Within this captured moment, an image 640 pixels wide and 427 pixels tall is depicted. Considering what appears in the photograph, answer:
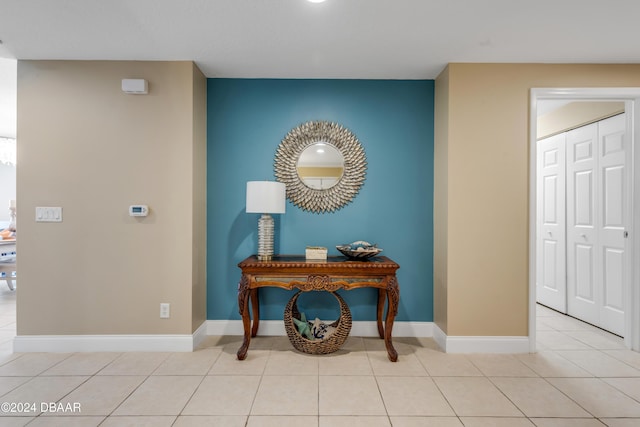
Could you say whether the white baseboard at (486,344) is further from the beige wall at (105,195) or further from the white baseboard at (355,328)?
the beige wall at (105,195)

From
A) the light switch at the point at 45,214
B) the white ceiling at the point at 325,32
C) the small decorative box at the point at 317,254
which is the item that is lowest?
the small decorative box at the point at 317,254

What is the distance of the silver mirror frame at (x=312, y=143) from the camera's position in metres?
3.11

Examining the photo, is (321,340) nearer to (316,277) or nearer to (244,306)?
(316,277)

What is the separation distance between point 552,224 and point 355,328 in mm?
2736

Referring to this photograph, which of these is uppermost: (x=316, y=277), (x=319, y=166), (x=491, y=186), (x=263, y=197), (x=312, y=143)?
(x=312, y=143)

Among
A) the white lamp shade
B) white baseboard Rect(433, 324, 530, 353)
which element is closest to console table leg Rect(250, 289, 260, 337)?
the white lamp shade

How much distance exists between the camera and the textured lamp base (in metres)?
2.78

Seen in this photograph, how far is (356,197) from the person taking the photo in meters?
3.14

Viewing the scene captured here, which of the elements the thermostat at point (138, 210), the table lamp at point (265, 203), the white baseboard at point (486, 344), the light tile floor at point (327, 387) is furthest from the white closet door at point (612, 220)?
the thermostat at point (138, 210)

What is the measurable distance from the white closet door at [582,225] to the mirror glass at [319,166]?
2.57 m

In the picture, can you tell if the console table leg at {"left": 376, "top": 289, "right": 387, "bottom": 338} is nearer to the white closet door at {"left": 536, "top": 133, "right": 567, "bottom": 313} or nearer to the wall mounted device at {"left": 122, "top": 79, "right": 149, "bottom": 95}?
the white closet door at {"left": 536, "top": 133, "right": 567, "bottom": 313}

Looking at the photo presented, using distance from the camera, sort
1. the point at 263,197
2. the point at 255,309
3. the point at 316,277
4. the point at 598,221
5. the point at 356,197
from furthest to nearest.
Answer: the point at 598,221, the point at 356,197, the point at 255,309, the point at 263,197, the point at 316,277

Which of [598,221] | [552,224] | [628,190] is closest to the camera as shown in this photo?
[628,190]

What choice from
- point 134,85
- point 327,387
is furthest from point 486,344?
point 134,85
